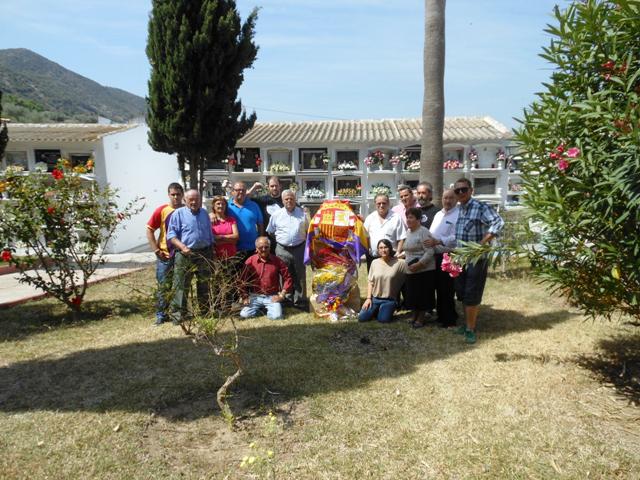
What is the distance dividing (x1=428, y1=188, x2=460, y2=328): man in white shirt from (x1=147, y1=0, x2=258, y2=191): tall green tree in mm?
6530

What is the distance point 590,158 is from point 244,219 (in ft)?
14.3

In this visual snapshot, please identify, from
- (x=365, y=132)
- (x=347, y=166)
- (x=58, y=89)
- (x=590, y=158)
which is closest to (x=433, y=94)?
(x=590, y=158)

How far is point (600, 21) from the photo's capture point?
305 cm

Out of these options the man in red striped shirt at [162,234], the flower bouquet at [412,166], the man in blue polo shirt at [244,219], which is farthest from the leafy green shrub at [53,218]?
the flower bouquet at [412,166]

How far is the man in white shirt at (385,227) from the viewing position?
230 inches

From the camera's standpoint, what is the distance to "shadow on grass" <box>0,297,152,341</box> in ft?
19.4

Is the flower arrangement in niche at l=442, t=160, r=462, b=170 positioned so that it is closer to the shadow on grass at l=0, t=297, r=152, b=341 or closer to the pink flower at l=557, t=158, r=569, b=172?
the shadow on grass at l=0, t=297, r=152, b=341

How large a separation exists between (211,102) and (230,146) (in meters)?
1.25

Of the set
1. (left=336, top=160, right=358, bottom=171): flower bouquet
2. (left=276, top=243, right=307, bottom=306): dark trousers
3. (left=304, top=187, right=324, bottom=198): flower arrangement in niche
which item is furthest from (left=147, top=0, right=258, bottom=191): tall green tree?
(left=336, top=160, right=358, bottom=171): flower bouquet

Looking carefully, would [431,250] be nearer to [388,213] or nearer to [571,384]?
[388,213]

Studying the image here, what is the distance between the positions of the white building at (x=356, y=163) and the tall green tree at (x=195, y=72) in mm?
9313

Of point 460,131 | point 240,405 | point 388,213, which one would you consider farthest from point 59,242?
point 460,131

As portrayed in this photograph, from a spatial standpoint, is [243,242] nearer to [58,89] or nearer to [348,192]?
[348,192]

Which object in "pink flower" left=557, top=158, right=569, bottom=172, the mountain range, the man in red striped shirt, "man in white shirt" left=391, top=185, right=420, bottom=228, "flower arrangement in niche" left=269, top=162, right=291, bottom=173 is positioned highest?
the mountain range
